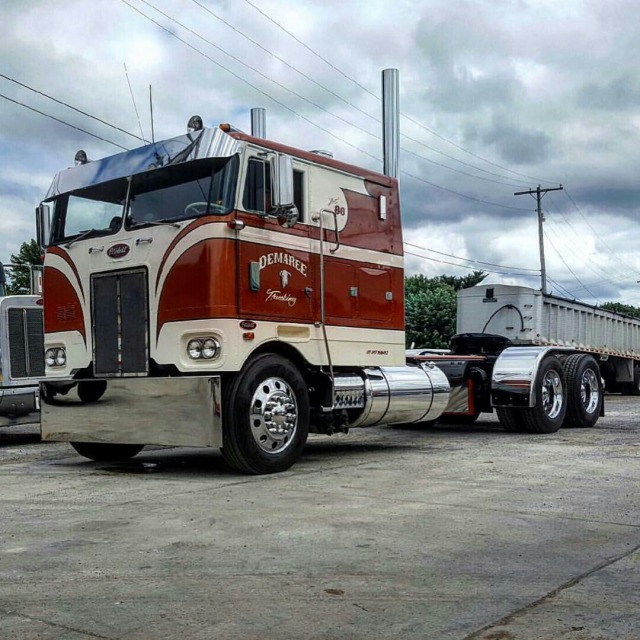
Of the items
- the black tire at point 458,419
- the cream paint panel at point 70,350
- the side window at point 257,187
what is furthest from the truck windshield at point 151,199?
the black tire at point 458,419

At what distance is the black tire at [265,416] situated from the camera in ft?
27.6

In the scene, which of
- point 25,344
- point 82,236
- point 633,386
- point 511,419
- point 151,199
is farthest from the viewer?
point 633,386

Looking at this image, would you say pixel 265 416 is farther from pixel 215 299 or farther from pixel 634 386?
pixel 634 386

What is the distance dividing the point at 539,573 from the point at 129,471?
553cm

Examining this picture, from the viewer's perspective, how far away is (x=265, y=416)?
8.75m

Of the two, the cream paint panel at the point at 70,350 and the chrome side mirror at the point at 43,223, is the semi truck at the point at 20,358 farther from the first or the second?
the chrome side mirror at the point at 43,223

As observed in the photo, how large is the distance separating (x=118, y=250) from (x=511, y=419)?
23.1 feet

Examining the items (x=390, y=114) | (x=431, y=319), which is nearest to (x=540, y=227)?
(x=431, y=319)

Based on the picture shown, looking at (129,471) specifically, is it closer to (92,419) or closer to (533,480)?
(92,419)

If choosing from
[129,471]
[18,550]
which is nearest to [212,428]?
[129,471]

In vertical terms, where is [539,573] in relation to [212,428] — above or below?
below

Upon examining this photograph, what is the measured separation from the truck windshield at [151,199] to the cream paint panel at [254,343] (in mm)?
1112

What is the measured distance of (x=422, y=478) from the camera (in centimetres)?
851

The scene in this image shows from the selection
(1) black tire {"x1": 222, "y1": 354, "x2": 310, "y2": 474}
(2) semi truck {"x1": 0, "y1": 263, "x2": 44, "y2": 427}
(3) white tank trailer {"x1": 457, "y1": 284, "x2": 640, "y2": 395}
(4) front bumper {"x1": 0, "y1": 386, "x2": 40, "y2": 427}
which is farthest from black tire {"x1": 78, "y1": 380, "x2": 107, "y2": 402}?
(3) white tank trailer {"x1": 457, "y1": 284, "x2": 640, "y2": 395}
